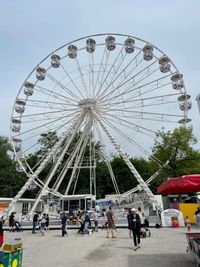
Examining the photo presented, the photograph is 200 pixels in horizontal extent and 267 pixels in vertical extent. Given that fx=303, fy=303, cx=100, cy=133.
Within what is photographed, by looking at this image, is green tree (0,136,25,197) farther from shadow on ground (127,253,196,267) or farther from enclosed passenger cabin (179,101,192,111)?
shadow on ground (127,253,196,267)

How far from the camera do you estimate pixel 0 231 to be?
11.2 m

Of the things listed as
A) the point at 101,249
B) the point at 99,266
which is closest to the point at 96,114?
the point at 101,249

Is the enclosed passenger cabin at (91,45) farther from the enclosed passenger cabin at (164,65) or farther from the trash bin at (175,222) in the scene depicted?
the trash bin at (175,222)

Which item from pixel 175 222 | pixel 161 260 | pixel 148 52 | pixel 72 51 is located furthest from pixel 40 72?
pixel 161 260

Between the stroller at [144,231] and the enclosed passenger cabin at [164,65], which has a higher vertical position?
the enclosed passenger cabin at [164,65]

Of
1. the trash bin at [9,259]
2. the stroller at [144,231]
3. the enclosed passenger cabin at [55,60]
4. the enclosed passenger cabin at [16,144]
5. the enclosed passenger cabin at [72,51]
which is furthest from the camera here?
the enclosed passenger cabin at [16,144]

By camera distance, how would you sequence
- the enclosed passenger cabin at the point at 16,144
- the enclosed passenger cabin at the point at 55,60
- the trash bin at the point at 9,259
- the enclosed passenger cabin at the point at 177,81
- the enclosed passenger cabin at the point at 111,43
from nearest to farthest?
1. the trash bin at the point at 9,259
2. the enclosed passenger cabin at the point at 177,81
3. the enclosed passenger cabin at the point at 111,43
4. the enclosed passenger cabin at the point at 55,60
5. the enclosed passenger cabin at the point at 16,144

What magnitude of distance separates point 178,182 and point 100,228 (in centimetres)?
1677

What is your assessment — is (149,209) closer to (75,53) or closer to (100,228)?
(100,228)

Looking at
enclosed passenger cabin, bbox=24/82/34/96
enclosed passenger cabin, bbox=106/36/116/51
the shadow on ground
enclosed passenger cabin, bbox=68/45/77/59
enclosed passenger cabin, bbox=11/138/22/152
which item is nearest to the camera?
the shadow on ground

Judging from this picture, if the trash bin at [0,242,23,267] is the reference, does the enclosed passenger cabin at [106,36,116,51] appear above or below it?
above

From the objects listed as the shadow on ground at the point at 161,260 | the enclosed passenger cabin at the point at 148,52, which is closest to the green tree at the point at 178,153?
the enclosed passenger cabin at the point at 148,52

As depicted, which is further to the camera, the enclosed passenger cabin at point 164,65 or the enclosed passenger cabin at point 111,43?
the enclosed passenger cabin at point 111,43

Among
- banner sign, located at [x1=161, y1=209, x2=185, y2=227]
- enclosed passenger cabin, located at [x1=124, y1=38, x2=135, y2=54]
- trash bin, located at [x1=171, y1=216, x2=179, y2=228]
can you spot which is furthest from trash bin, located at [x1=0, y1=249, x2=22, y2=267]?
enclosed passenger cabin, located at [x1=124, y1=38, x2=135, y2=54]
